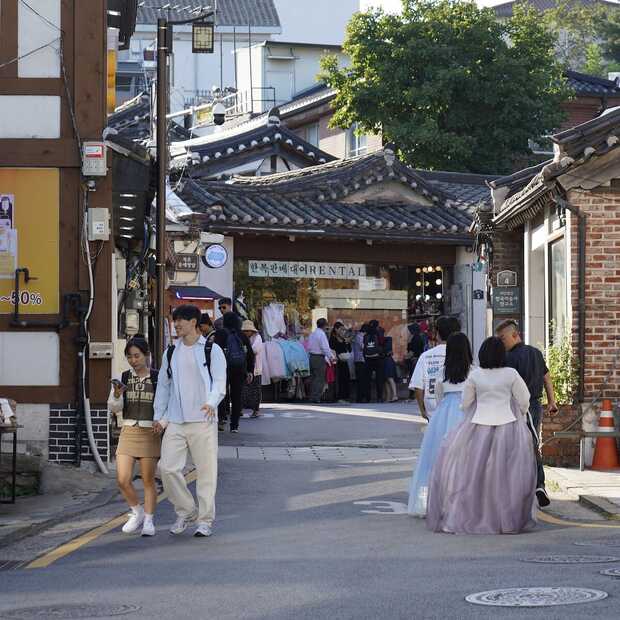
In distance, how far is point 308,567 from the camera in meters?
9.71

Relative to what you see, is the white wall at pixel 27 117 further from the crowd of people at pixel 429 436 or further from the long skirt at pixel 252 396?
the long skirt at pixel 252 396

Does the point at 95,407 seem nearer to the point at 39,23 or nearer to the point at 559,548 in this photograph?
the point at 39,23

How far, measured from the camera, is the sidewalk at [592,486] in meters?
13.3

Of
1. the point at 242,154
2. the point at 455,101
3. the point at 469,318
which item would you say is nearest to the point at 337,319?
the point at 469,318

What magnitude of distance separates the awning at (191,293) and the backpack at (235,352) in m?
4.63

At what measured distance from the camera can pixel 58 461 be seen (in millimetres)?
16203

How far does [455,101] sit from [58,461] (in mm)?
29998

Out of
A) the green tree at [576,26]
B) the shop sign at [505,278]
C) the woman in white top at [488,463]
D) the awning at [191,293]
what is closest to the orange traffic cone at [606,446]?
the woman in white top at [488,463]

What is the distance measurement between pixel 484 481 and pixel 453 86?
32523 mm

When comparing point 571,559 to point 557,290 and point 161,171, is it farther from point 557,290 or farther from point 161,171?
point 161,171

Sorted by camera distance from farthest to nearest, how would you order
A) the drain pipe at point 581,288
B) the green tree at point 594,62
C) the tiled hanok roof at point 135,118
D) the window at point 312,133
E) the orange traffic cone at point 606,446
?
the green tree at point 594,62 < the window at point 312,133 < the tiled hanok roof at point 135,118 < the drain pipe at point 581,288 < the orange traffic cone at point 606,446

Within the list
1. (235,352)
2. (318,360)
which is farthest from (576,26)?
(235,352)

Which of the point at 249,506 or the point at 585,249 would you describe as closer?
the point at 249,506

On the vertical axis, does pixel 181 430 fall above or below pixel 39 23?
below
